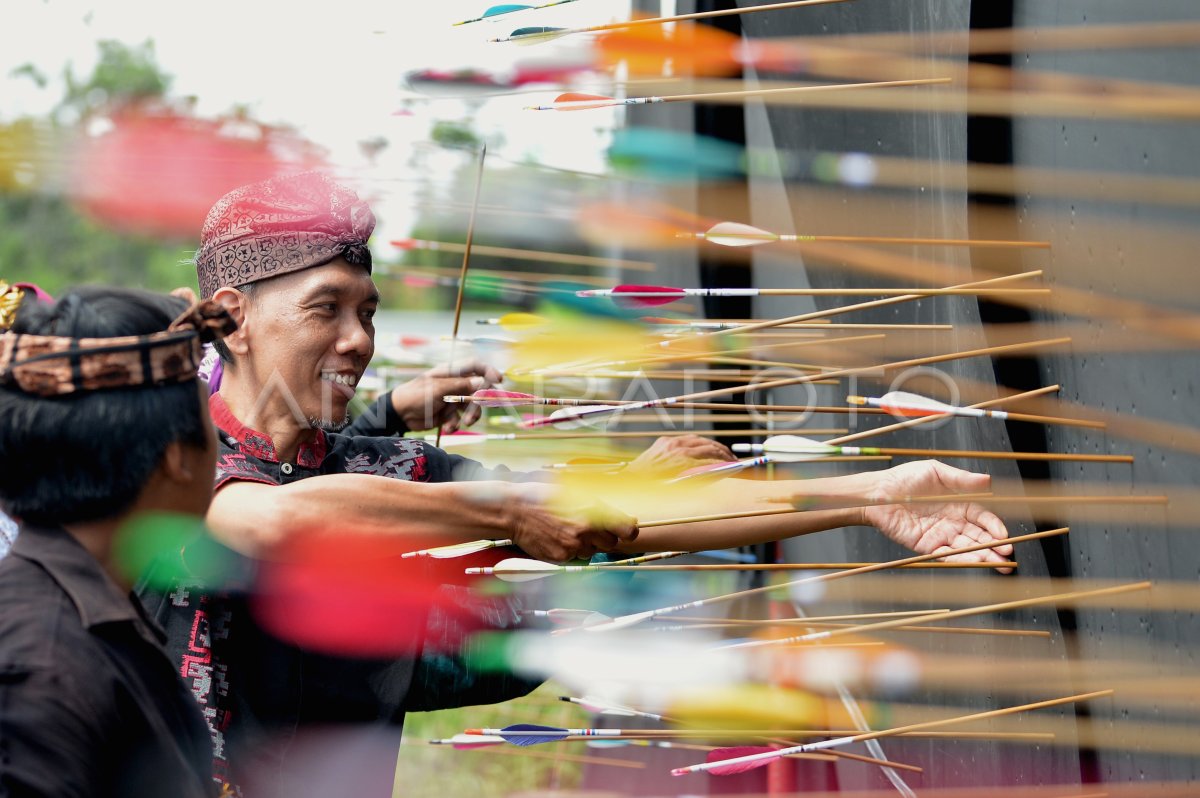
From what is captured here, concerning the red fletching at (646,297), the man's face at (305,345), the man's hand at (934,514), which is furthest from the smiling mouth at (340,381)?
the man's hand at (934,514)

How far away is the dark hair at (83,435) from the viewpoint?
1315 millimetres

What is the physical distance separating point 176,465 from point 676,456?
1.10 metres

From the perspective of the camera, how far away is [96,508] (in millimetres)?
1354

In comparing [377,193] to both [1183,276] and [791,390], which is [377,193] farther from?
[1183,276]

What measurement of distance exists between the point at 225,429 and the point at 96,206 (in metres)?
15.5

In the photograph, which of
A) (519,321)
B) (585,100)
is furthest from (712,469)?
(519,321)

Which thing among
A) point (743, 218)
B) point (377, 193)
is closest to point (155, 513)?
point (377, 193)

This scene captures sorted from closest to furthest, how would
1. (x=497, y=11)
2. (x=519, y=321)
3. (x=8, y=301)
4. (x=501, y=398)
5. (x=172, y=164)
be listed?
(x=8, y=301)
(x=497, y=11)
(x=501, y=398)
(x=519, y=321)
(x=172, y=164)

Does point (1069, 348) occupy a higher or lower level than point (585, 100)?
lower

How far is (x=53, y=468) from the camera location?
133 cm

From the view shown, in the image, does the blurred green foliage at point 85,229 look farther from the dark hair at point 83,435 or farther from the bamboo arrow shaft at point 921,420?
the dark hair at point 83,435

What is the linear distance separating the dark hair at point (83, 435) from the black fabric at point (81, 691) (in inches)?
1.7

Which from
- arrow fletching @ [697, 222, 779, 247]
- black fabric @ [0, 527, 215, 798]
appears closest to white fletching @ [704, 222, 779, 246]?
arrow fletching @ [697, 222, 779, 247]

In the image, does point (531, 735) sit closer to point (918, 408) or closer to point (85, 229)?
point (918, 408)
